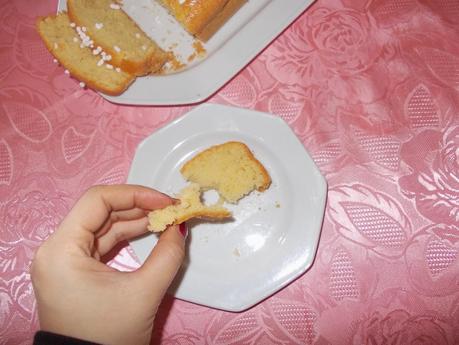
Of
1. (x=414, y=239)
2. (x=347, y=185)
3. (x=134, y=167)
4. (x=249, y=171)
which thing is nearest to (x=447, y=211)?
(x=414, y=239)

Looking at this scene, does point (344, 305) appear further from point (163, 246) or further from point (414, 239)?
point (163, 246)

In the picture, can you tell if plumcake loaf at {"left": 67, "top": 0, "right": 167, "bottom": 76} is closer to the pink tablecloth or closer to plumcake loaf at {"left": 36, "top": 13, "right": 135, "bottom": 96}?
plumcake loaf at {"left": 36, "top": 13, "right": 135, "bottom": 96}

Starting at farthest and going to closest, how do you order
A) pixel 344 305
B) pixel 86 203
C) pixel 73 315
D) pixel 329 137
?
pixel 329 137 < pixel 344 305 < pixel 86 203 < pixel 73 315

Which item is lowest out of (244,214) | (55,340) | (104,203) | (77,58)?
(244,214)

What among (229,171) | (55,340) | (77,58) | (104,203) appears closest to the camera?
(55,340)

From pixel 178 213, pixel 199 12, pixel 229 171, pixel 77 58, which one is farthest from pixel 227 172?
pixel 77 58

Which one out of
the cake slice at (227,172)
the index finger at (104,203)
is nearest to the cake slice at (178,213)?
the index finger at (104,203)

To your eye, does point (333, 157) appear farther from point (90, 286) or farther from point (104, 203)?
point (90, 286)

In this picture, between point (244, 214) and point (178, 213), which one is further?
point (244, 214)
